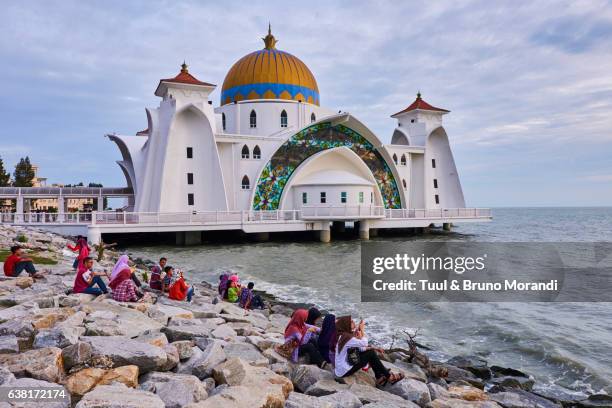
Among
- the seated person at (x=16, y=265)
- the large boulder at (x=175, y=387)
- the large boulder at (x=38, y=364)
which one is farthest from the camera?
the seated person at (x=16, y=265)

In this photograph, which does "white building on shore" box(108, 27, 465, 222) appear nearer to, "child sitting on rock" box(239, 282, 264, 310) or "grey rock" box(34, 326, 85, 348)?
"child sitting on rock" box(239, 282, 264, 310)

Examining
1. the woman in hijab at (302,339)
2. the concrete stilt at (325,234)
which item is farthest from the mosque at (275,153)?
the woman in hijab at (302,339)

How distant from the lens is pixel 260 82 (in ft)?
116

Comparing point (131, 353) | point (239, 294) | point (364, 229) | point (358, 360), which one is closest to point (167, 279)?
point (239, 294)

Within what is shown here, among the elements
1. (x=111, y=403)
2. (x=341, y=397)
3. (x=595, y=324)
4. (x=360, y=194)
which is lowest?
(x=595, y=324)

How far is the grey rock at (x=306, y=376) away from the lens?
18.7 ft

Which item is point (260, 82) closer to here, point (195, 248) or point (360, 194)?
point (360, 194)

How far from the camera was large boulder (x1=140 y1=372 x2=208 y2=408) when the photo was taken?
14.7 feet

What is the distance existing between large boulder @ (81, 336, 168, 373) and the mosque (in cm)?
2237

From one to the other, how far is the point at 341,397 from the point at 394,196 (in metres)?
30.5

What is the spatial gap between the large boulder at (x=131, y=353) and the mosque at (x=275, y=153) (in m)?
22.4

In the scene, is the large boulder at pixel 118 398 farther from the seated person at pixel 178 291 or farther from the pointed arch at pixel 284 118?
the pointed arch at pixel 284 118

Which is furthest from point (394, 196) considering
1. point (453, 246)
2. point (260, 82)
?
point (260, 82)

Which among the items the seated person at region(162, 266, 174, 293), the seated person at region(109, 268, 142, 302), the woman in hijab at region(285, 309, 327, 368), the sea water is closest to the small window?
the sea water
